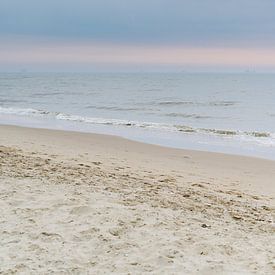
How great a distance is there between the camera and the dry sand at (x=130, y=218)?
4.16 m

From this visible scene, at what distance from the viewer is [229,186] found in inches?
A: 315

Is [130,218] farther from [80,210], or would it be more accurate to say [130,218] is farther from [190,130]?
[190,130]

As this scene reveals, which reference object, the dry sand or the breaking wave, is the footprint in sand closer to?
the dry sand

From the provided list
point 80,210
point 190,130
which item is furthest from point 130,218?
point 190,130

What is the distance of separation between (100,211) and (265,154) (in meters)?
7.79

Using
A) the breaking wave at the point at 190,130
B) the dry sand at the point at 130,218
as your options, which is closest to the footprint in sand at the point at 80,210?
the dry sand at the point at 130,218

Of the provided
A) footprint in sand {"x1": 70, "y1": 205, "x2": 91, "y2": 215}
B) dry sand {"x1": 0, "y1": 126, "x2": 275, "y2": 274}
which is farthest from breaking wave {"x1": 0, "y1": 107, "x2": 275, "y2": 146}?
footprint in sand {"x1": 70, "y1": 205, "x2": 91, "y2": 215}

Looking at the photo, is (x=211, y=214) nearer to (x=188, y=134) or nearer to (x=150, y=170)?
(x=150, y=170)

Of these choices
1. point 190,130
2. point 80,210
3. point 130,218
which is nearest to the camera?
point 130,218

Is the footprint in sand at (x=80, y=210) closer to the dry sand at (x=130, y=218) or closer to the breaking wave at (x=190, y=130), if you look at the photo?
the dry sand at (x=130, y=218)

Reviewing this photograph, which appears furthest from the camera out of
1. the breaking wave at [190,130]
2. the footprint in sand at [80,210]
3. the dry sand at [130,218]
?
the breaking wave at [190,130]

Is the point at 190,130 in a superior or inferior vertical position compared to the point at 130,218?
inferior

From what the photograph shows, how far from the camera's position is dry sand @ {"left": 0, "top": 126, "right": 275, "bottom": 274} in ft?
13.6

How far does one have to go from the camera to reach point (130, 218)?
5.29 m
